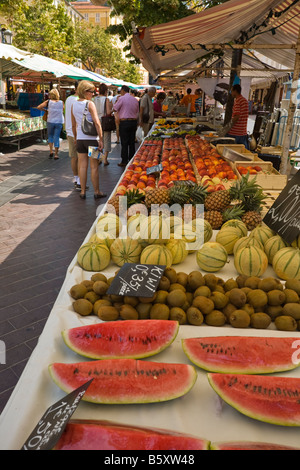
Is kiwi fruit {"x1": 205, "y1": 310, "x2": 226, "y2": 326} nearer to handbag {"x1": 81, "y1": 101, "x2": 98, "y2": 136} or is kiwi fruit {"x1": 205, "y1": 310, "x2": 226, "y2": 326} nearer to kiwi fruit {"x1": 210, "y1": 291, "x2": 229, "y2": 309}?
kiwi fruit {"x1": 210, "y1": 291, "x2": 229, "y2": 309}

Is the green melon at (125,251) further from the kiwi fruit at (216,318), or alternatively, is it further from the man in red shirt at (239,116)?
the man in red shirt at (239,116)

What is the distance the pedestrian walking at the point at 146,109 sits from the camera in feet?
36.9

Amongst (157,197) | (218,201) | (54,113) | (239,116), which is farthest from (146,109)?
(218,201)

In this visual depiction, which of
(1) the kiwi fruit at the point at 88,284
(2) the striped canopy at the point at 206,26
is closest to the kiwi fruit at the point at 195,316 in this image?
(1) the kiwi fruit at the point at 88,284

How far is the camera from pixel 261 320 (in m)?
1.68

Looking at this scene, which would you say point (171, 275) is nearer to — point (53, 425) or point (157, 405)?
point (157, 405)

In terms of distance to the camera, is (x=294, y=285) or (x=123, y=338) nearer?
(x=123, y=338)

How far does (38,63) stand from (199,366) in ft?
43.3

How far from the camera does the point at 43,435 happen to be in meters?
1.07

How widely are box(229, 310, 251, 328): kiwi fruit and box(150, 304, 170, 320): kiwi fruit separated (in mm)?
311

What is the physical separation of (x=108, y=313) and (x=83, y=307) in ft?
0.54

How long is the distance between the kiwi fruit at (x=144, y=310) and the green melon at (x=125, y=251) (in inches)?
22.7

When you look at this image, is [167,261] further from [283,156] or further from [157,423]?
[283,156]

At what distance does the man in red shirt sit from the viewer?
7.35 meters
